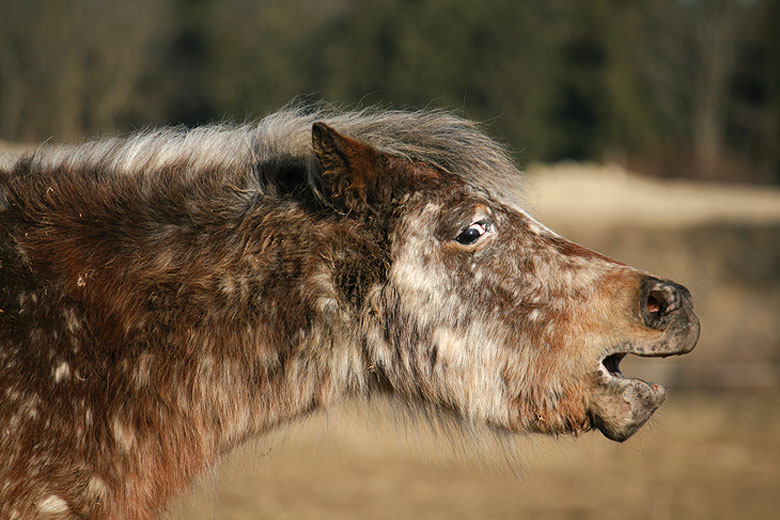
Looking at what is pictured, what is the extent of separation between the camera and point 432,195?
108 inches

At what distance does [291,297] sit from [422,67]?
78.6 ft

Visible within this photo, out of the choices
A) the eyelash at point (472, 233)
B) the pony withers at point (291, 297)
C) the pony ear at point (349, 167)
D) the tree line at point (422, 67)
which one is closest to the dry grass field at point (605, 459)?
the pony withers at point (291, 297)

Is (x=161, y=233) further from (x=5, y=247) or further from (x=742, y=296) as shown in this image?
(x=742, y=296)

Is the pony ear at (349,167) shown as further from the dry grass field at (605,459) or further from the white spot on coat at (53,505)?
the white spot on coat at (53,505)

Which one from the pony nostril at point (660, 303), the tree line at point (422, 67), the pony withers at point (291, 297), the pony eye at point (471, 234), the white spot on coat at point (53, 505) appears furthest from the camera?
the tree line at point (422, 67)

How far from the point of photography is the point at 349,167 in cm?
263

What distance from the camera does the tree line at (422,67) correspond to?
23.2m

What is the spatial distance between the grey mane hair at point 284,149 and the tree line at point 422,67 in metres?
17.2

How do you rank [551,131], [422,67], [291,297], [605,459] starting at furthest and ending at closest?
[551,131] → [422,67] → [605,459] → [291,297]

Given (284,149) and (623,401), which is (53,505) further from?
(623,401)

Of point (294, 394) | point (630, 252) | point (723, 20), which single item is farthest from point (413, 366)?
point (723, 20)

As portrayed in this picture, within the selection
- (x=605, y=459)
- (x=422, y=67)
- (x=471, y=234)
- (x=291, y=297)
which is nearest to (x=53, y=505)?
(x=291, y=297)

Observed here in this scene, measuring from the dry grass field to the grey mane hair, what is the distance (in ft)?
1.17

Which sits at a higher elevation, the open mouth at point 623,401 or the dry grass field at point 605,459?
the open mouth at point 623,401
